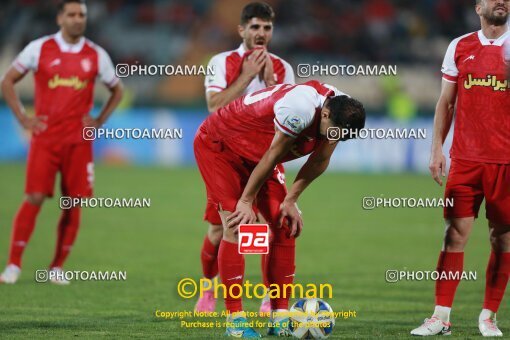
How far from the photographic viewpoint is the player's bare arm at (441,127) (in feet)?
20.4

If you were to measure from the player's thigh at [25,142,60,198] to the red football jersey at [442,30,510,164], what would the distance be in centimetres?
418

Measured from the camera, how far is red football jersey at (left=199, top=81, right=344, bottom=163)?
5.47 m

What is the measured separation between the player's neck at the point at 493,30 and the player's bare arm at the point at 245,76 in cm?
180

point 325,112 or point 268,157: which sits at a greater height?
point 325,112

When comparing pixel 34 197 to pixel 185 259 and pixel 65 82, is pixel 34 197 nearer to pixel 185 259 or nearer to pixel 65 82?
pixel 65 82

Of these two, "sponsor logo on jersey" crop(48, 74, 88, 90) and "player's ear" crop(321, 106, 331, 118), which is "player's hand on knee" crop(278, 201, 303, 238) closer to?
"player's ear" crop(321, 106, 331, 118)

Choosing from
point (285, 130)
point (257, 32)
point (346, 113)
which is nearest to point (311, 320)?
point (285, 130)

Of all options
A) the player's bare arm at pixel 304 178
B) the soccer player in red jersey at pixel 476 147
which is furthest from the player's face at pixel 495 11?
the player's bare arm at pixel 304 178

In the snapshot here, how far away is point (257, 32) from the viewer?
748cm

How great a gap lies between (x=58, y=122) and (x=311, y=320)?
13.0 ft

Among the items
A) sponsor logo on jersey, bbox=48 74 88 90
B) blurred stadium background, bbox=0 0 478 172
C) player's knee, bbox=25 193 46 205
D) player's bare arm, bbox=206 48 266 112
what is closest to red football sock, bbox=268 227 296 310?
player's bare arm, bbox=206 48 266 112

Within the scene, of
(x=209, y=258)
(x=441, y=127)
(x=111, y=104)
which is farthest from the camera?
(x=111, y=104)

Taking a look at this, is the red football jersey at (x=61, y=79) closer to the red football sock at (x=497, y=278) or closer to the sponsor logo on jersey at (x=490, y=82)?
the sponsor logo on jersey at (x=490, y=82)

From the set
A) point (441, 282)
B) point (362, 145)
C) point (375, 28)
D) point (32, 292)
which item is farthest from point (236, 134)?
point (375, 28)
